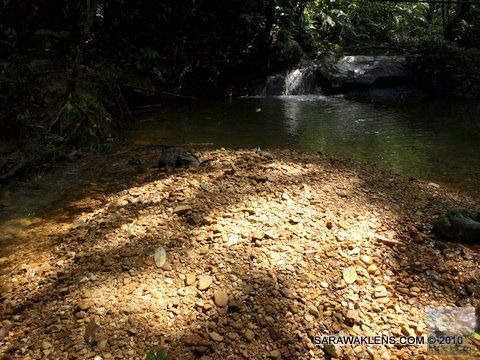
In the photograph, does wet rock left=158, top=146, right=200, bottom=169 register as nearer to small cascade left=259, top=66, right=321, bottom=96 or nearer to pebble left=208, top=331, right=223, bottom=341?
pebble left=208, top=331, right=223, bottom=341

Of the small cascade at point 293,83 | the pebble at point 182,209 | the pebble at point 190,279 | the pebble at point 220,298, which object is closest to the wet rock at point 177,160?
the pebble at point 182,209

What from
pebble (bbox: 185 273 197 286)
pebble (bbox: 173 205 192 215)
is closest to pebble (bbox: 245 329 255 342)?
pebble (bbox: 185 273 197 286)

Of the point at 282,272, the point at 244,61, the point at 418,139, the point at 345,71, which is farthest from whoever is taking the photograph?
the point at 345,71

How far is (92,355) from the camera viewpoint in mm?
2139

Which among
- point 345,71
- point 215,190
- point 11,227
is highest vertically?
point 345,71

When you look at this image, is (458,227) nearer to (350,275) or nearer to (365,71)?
(350,275)

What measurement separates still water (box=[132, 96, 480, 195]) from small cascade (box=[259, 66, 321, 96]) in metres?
0.92

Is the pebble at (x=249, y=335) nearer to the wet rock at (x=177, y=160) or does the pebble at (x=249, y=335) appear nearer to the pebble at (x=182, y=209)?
the pebble at (x=182, y=209)

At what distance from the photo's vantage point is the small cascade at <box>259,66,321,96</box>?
1111 centimetres

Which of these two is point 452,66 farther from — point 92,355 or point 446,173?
point 92,355

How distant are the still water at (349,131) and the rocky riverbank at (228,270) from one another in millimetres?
1925

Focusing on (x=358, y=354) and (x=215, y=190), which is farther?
(x=215, y=190)

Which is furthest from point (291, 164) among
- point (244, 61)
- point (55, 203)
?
point (244, 61)

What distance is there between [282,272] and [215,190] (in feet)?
4.43
